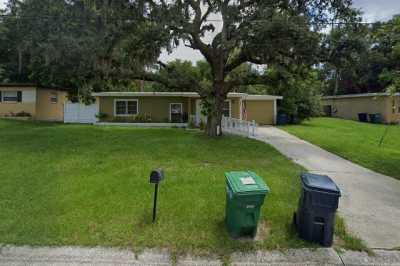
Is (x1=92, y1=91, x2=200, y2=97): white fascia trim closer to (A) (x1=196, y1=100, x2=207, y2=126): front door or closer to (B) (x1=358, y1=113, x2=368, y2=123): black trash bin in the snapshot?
(A) (x1=196, y1=100, x2=207, y2=126): front door

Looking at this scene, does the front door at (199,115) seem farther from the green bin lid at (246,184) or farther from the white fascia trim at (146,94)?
the green bin lid at (246,184)

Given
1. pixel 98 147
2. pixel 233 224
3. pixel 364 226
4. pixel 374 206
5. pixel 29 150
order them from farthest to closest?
pixel 98 147
pixel 29 150
pixel 374 206
pixel 364 226
pixel 233 224

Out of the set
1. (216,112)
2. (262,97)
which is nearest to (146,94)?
(216,112)

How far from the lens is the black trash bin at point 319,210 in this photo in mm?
4207

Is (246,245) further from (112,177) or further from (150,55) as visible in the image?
(150,55)

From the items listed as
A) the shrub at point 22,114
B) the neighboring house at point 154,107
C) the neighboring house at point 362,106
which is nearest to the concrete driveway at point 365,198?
the neighboring house at point 154,107

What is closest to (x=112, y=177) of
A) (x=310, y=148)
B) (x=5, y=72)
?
(x=310, y=148)

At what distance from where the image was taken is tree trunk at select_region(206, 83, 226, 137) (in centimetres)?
1523

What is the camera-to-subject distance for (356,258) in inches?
159

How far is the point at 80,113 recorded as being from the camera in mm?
23594

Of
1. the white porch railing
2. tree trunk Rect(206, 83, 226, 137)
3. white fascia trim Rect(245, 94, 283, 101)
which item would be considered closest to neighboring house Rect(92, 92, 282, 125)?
white fascia trim Rect(245, 94, 283, 101)

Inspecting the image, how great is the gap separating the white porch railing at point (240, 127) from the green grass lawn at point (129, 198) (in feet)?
20.7

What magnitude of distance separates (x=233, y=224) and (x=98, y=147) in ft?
26.5

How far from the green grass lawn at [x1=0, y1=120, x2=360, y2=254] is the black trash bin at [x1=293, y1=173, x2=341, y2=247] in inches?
8.6
